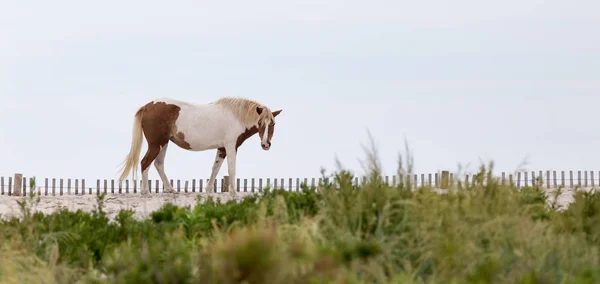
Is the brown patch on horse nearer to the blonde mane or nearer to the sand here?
the sand

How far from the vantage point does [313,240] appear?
5848mm

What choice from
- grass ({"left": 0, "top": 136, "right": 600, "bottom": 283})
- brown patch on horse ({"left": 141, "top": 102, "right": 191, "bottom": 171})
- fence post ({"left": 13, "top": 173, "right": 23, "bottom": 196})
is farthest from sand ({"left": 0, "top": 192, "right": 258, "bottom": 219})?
grass ({"left": 0, "top": 136, "right": 600, "bottom": 283})

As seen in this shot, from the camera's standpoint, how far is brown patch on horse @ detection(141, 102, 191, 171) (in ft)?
57.0

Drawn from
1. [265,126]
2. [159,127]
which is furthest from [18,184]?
[265,126]

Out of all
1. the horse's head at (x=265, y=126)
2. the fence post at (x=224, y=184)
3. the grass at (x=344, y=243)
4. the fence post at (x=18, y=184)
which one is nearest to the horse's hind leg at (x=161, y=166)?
the horse's head at (x=265, y=126)

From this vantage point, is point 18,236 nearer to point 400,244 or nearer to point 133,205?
point 400,244

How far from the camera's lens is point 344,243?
5.67m

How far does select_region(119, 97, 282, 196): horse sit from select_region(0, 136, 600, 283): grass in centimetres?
818

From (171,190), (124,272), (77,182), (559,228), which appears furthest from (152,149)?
(124,272)

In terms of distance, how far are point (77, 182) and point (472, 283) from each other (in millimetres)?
22257

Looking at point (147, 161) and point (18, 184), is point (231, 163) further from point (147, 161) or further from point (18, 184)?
point (18, 184)

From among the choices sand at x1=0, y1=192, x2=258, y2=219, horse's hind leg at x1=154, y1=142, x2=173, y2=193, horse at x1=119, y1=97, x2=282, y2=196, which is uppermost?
horse at x1=119, y1=97, x2=282, y2=196

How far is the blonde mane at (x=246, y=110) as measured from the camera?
17016 mm

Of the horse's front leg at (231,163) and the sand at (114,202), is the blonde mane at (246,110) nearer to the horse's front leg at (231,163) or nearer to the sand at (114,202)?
the horse's front leg at (231,163)
